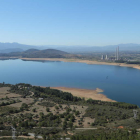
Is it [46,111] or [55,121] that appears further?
[46,111]

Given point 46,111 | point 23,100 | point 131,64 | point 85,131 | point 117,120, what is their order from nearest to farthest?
point 85,131
point 117,120
point 46,111
point 23,100
point 131,64

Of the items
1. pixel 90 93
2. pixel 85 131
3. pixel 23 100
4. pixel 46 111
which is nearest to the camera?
pixel 85 131

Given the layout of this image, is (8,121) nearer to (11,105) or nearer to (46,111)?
(46,111)

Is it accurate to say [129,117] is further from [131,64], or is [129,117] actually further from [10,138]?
[131,64]

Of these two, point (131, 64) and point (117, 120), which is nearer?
point (117, 120)

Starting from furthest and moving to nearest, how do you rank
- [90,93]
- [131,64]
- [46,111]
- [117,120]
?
[131,64] < [90,93] < [46,111] < [117,120]

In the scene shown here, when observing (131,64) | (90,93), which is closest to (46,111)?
(90,93)

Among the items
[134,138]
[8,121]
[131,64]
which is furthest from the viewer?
[131,64]

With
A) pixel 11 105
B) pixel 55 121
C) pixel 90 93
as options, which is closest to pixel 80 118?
pixel 55 121

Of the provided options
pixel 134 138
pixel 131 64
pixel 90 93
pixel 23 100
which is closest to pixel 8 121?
pixel 23 100
